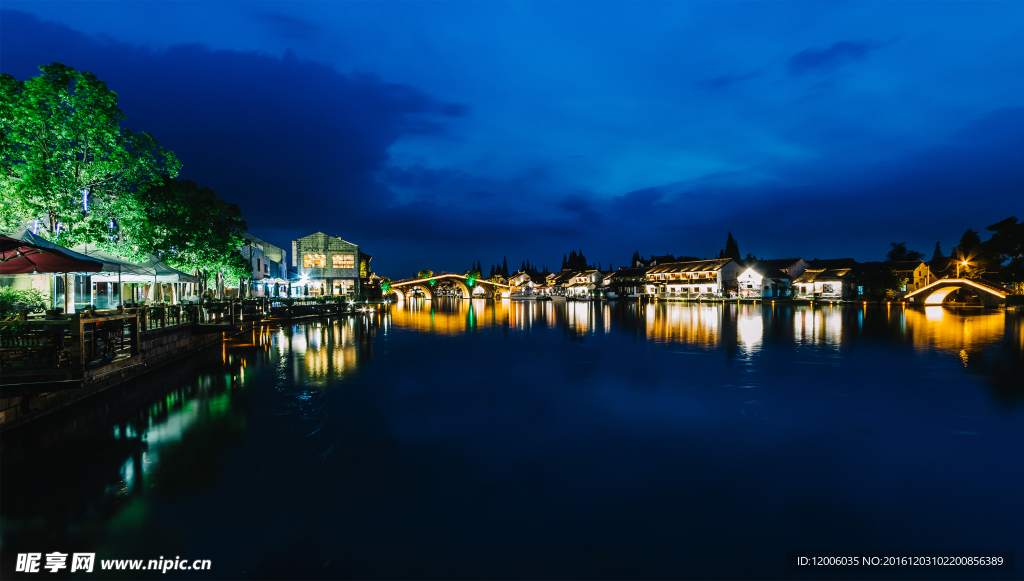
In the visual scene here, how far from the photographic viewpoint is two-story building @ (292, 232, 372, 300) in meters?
61.7

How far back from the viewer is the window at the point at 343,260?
6262 cm

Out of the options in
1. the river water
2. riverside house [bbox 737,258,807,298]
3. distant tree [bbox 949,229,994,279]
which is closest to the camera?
the river water

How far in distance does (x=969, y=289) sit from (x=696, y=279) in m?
36.2

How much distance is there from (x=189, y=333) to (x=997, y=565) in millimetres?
22660

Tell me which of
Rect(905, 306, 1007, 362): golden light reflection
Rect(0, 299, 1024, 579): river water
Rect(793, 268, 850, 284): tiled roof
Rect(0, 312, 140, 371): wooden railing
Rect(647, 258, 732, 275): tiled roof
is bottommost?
Rect(0, 299, 1024, 579): river water

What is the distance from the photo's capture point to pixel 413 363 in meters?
18.6

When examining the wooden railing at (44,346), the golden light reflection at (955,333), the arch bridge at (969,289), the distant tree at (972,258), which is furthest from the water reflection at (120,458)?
the distant tree at (972,258)

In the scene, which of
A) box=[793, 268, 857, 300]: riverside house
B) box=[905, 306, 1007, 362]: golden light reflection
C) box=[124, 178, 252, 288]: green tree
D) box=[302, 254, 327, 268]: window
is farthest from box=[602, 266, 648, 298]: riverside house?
box=[124, 178, 252, 288]: green tree

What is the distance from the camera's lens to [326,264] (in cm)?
6225

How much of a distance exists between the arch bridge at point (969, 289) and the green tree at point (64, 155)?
66.5 m

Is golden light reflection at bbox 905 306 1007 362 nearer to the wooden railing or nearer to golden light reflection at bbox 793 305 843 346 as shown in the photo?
golden light reflection at bbox 793 305 843 346

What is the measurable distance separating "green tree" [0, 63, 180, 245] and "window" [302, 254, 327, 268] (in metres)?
48.8

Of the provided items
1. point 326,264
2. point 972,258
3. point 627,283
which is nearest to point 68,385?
point 326,264

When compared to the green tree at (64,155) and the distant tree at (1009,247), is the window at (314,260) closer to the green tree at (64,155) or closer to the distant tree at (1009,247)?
the green tree at (64,155)
